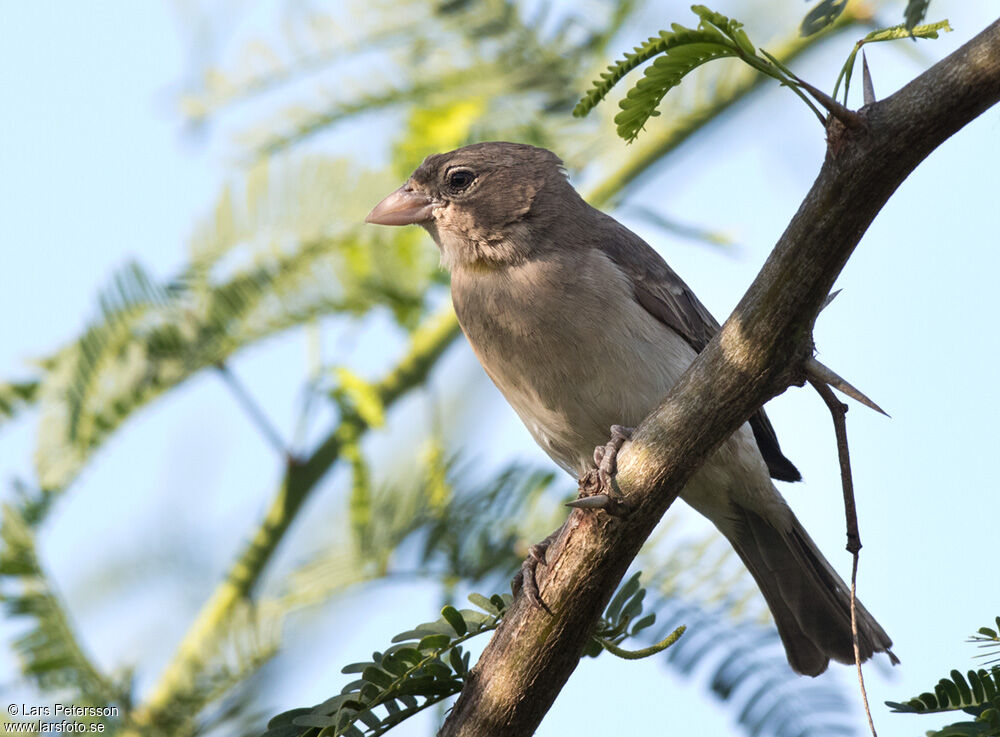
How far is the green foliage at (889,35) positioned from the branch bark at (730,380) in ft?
0.41

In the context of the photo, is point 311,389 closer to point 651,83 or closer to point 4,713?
point 4,713

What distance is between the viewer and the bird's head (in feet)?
15.1

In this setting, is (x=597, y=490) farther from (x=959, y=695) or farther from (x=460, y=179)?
(x=460, y=179)

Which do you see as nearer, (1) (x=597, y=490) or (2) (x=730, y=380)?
(2) (x=730, y=380)

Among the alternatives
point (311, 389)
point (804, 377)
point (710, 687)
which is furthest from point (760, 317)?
point (311, 389)

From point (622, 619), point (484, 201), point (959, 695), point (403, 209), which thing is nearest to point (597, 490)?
point (622, 619)

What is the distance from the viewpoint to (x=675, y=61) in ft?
7.43

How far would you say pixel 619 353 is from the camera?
13.6 feet

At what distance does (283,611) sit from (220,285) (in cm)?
139

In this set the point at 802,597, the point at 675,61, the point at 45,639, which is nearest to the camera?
the point at 675,61

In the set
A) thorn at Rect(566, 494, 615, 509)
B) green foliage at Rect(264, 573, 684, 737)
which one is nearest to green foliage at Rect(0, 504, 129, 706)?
green foliage at Rect(264, 573, 684, 737)

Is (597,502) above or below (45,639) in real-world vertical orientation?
below

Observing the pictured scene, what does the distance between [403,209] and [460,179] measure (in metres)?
0.27

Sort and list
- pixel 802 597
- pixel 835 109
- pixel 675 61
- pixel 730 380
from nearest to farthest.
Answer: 1. pixel 835 109
2. pixel 675 61
3. pixel 730 380
4. pixel 802 597
